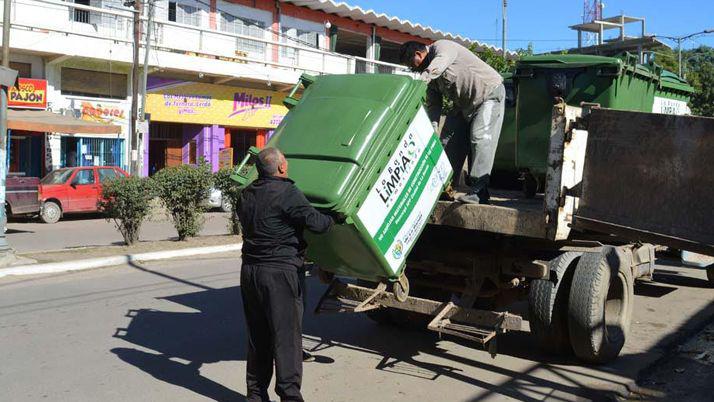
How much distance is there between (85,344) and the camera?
608cm

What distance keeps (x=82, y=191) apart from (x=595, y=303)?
1634cm

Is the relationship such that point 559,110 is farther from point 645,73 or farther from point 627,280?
point 645,73

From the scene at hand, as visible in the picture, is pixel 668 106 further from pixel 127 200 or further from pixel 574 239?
pixel 127 200

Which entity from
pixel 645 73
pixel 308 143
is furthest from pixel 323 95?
pixel 645 73

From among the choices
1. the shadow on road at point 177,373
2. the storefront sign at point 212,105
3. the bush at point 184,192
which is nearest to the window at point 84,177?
the storefront sign at point 212,105

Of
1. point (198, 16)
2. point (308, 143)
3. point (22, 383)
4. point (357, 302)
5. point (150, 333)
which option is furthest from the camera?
point (198, 16)

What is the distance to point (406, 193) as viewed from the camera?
4797 mm

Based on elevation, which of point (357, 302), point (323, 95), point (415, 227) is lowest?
point (357, 302)

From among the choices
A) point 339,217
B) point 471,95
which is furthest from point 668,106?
point 339,217

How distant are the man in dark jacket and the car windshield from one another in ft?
51.7

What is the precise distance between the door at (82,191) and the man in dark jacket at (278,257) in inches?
607

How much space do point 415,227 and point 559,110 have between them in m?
1.30

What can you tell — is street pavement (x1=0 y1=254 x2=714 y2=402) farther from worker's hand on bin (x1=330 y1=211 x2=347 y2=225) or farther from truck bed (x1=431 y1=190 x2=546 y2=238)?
worker's hand on bin (x1=330 y1=211 x2=347 y2=225)

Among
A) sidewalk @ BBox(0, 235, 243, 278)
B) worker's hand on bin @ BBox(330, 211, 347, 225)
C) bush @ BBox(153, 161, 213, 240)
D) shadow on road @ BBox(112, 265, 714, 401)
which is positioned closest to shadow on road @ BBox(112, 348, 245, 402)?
shadow on road @ BBox(112, 265, 714, 401)
